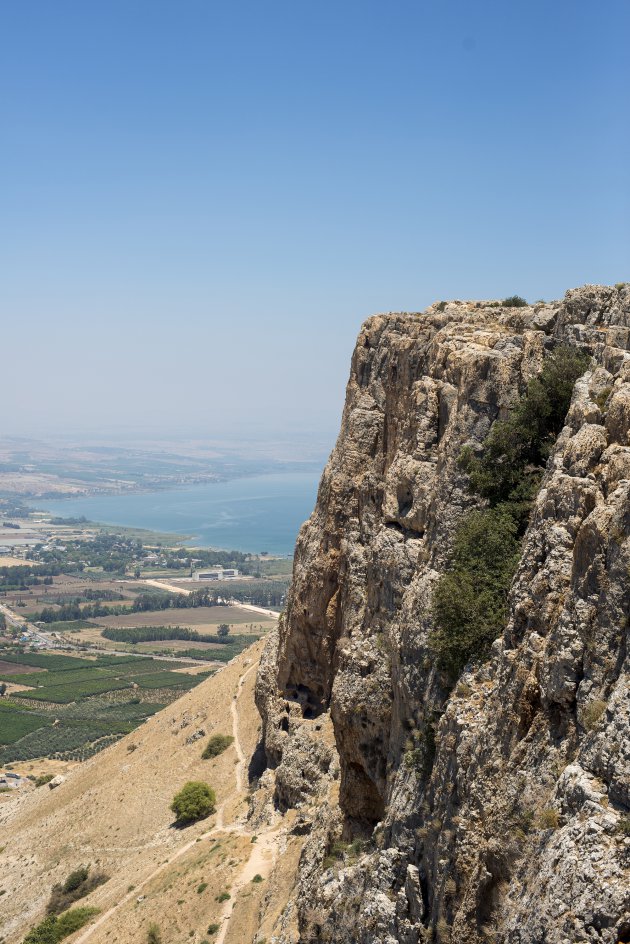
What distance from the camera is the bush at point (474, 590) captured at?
1467cm

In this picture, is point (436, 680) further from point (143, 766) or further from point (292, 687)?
point (143, 766)

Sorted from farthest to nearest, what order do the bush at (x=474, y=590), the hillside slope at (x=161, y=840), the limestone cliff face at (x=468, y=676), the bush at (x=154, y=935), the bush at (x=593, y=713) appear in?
the hillside slope at (x=161, y=840) → the bush at (x=154, y=935) → the bush at (x=474, y=590) → the bush at (x=593, y=713) → the limestone cliff face at (x=468, y=676)

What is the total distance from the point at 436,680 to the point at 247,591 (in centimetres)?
16840

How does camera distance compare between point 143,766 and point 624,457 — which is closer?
point 624,457

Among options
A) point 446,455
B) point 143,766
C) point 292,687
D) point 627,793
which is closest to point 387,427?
point 446,455

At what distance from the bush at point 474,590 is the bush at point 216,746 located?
27524 millimetres

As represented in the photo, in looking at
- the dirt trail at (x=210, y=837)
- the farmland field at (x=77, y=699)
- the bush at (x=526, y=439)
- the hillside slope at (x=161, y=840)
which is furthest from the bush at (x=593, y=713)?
the farmland field at (x=77, y=699)

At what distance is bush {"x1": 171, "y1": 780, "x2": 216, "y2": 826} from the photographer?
115 feet

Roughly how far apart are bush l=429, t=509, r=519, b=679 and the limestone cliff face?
0.66m

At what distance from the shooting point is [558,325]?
62.6ft

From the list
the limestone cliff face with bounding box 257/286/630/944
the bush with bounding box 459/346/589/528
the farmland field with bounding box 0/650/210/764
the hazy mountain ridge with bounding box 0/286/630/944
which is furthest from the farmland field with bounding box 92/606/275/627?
the bush with bounding box 459/346/589/528

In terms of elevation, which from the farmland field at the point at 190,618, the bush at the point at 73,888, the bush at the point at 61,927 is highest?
the bush at the point at 61,927

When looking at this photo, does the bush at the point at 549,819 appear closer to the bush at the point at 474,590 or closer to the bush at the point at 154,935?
the bush at the point at 474,590

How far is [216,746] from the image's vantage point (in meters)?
40.8
